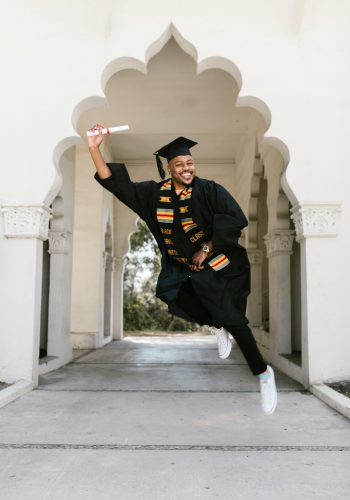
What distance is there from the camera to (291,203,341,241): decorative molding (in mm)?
5969

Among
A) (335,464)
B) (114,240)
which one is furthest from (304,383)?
(114,240)

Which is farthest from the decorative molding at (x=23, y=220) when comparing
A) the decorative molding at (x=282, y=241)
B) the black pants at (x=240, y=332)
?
the decorative molding at (x=282, y=241)

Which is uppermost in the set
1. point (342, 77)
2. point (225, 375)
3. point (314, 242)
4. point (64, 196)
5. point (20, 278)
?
point (342, 77)

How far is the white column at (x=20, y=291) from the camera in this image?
5.91 m

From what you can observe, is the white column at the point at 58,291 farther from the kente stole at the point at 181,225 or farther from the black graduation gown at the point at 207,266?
the kente stole at the point at 181,225

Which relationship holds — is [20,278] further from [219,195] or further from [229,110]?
[229,110]

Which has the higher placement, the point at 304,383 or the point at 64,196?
the point at 64,196

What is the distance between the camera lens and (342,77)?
20.2 feet

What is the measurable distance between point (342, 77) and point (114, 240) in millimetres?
9562

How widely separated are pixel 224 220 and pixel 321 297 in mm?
2828

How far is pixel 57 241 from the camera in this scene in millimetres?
8180

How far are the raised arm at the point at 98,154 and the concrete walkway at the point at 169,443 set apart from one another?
77.3 inches

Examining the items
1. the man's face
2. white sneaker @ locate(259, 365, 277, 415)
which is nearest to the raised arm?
the man's face

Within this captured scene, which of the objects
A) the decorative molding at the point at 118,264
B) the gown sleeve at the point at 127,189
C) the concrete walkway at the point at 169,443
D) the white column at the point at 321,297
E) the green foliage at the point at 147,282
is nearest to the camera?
the concrete walkway at the point at 169,443
